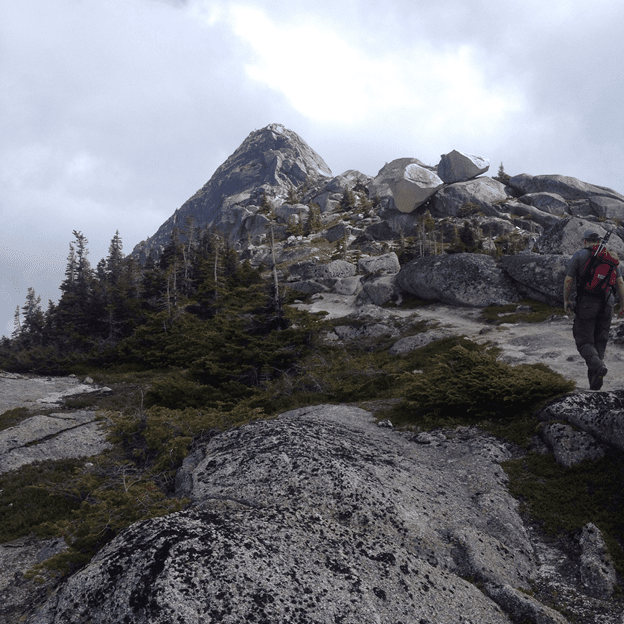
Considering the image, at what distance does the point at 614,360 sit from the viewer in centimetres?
1302

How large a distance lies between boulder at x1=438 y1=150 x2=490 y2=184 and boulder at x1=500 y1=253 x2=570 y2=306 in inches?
2336

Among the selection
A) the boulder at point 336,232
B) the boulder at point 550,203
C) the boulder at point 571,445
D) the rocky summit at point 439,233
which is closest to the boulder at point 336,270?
the rocky summit at point 439,233

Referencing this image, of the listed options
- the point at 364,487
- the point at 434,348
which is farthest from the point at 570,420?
the point at 434,348

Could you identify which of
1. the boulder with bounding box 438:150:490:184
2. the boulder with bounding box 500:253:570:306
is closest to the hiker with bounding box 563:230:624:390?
the boulder with bounding box 500:253:570:306

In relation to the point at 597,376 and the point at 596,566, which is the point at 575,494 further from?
the point at 597,376

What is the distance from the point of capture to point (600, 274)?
7.76 metres

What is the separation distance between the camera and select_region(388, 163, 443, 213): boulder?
73.5m

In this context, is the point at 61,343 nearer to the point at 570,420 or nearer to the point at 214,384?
the point at 214,384

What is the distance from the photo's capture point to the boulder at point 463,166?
259 feet

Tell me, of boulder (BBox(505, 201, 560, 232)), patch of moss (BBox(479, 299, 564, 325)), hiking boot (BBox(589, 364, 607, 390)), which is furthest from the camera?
boulder (BBox(505, 201, 560, 232))

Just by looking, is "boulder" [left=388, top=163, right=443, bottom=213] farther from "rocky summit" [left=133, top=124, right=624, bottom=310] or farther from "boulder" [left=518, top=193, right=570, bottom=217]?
"boulder" [left=518, top=193, right=570, bottom=217]

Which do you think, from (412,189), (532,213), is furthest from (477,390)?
(412,189)

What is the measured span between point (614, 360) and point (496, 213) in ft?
206

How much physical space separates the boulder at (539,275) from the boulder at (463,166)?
5933 cm
